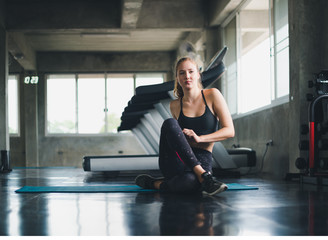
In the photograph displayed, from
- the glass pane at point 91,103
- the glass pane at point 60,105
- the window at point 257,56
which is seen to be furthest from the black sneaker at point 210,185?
the glass pane at point 60,105

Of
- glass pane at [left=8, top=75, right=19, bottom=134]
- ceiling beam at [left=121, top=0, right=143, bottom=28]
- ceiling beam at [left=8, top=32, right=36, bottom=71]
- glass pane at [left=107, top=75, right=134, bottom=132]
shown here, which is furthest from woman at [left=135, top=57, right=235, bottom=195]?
glass pane at [left=8, top=75, right=19, bottom=134]

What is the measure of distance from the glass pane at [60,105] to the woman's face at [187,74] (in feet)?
33.3

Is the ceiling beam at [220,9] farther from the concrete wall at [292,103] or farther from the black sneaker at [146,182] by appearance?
the black sneaker at [146,182]

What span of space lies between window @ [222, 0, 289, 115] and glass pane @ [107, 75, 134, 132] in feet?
16.3

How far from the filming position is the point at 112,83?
1271cm

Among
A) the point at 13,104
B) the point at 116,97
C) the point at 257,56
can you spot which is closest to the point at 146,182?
the point at 257,56

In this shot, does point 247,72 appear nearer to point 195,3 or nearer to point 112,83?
point 195,3

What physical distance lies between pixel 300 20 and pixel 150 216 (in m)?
3.21

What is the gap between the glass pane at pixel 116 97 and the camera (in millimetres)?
12664

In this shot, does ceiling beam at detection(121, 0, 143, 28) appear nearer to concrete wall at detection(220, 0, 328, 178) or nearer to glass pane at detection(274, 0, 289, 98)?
glass pane at detection(274, 0, 289, 98)

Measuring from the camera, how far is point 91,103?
41.4ft

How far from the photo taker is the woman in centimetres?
264

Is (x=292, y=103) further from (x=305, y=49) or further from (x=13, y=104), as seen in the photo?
(x=13, y=104)

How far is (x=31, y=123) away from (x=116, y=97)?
8.47 ft
